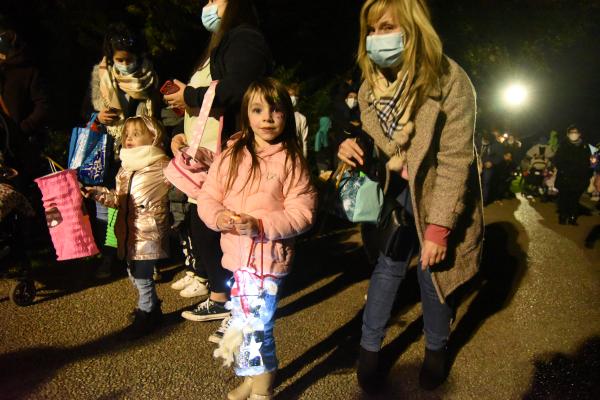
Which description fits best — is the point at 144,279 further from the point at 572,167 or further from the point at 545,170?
the point at 545,170

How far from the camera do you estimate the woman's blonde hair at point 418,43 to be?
211cm

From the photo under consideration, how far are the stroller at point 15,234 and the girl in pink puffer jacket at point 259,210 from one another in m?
1.88

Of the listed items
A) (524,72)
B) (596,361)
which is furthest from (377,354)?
(524,72)

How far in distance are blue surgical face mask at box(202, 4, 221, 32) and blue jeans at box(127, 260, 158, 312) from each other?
1553 millimetres

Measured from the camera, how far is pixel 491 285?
14.4ft

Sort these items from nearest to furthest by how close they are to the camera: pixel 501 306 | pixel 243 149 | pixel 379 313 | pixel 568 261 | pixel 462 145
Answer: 1. pixel 462 145
2. pixel 243 149
3. pixel 379 313
4. pixel 501 306
5. pixel 568 261

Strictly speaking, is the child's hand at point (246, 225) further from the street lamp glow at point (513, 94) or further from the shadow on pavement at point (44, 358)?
the street lamp glow at point (513, 94)

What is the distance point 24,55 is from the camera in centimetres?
393

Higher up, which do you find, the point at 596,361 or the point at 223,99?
the point at 223,99

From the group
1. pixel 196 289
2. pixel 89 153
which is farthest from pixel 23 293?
pixel 196 289

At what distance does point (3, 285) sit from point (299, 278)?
256 cm

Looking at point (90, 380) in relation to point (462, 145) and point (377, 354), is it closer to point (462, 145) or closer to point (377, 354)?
point (377, 354)

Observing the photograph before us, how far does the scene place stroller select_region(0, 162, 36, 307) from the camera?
3.36 metres

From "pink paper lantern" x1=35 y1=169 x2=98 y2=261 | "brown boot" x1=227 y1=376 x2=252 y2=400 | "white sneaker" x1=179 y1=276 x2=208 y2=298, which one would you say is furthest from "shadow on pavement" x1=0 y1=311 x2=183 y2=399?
"brown boot" x1=227 y1=376 x2=252 y2=400
